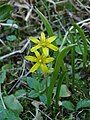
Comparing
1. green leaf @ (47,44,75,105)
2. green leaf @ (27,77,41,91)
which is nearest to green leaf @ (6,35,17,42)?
green leaf @ (27,77,41,91)

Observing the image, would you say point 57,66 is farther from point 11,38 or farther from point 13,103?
point 11,38

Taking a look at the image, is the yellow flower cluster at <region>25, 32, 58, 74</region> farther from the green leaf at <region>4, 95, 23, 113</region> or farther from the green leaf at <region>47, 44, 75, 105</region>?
the green leaf at <region>4, 95, 23, 113</region>

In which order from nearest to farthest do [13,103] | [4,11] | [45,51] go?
[45,51] < [13,103] < [4,11]

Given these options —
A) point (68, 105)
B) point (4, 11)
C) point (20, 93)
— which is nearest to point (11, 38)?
point (4, 11)

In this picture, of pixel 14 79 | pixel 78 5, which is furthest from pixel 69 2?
pixel 14 79

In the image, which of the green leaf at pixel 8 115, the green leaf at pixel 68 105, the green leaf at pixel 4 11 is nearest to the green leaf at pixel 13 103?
the green leaf at pixel 8 115

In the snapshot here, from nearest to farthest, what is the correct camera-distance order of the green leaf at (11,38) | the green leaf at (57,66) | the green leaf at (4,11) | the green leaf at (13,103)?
the green leaf at (57,66), the green leaf at (13,103), the green leaf at (4,11), the green leaf at (11,38)

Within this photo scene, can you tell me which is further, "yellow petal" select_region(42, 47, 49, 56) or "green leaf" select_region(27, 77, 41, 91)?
"green leaf" select_region(27, 77, 41, 91)

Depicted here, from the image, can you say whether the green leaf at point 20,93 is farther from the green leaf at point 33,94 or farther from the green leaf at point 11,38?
the green leaf at point 11,38

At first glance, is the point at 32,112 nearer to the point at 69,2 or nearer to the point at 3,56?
the point at 3,56

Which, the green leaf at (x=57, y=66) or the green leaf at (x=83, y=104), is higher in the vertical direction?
the green leaf at (x=57, y=66)
